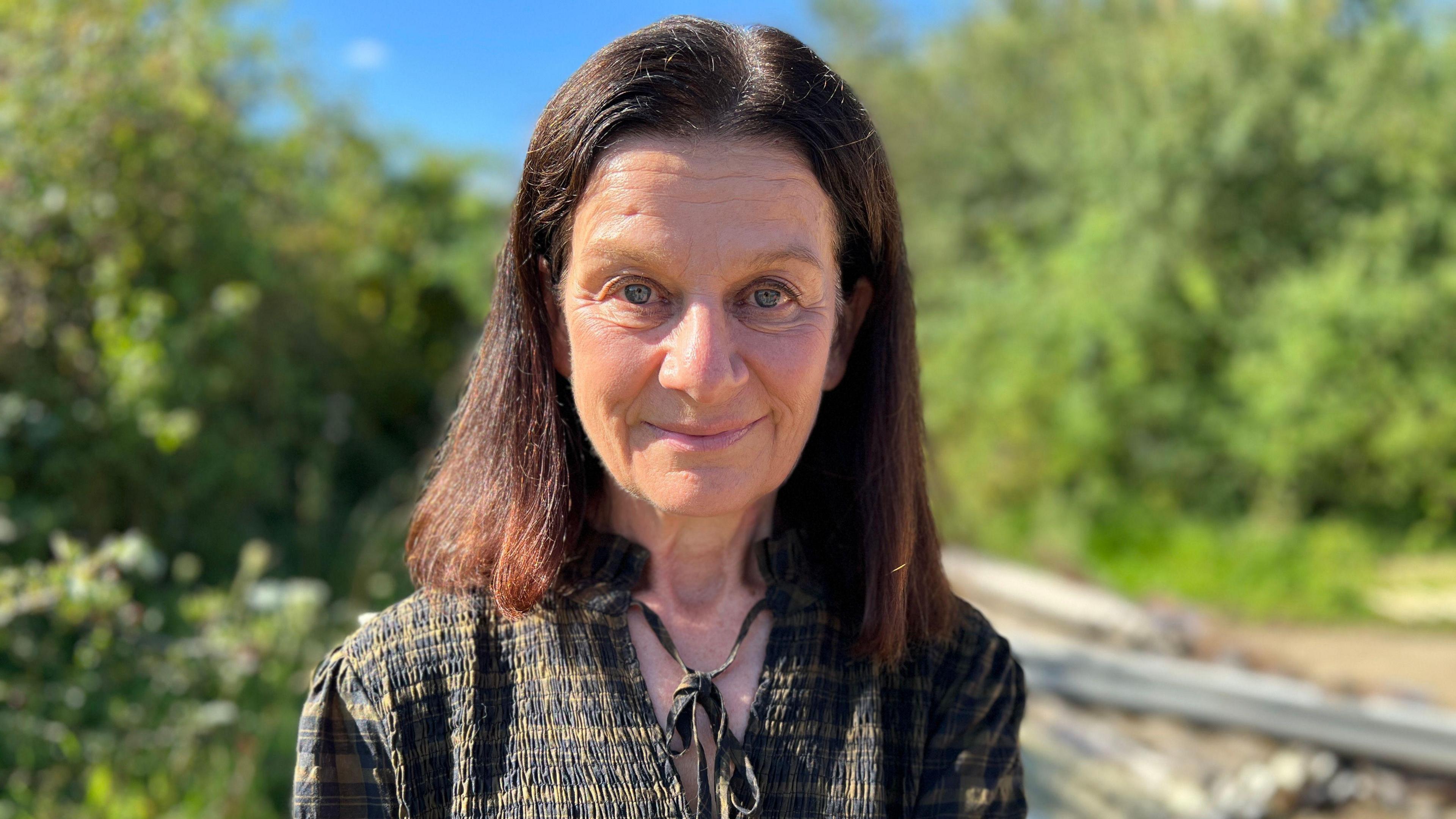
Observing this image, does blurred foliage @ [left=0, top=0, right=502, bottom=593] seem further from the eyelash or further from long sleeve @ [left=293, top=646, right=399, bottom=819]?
the eyelash

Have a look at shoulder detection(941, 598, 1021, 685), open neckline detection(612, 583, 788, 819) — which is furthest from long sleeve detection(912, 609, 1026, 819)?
open neckline detection(612, 583, 788, 819)

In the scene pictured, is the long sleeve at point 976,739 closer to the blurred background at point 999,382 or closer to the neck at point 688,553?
the neck at point 688,553

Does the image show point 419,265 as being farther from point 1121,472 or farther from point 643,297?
point 643,297

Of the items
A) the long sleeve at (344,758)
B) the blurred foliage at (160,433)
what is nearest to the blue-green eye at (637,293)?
the long sleeve at (344,758)

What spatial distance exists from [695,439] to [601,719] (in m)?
0.39

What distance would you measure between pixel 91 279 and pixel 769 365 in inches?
148

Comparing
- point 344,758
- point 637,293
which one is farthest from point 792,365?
point 344,758

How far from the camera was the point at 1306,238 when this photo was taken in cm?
912

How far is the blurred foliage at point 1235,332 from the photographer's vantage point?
8266mm

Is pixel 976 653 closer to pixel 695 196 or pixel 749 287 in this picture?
pixel 749 287

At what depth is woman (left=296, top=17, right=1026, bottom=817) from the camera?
4.52ft

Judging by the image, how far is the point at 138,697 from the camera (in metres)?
3.42

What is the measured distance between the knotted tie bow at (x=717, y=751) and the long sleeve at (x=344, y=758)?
375 millimetres

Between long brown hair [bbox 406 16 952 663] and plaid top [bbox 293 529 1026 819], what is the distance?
0.06 m
